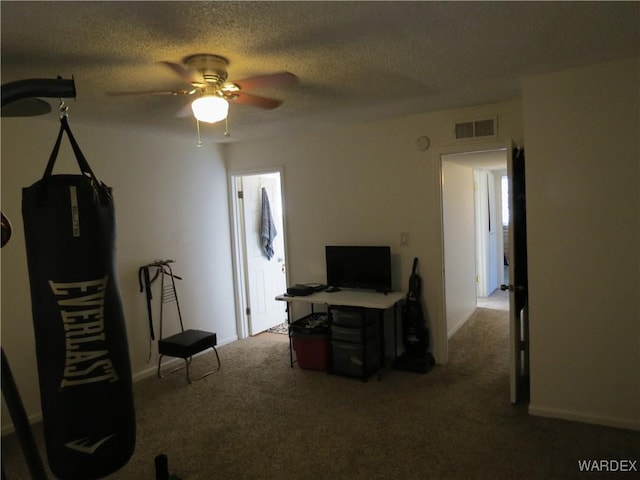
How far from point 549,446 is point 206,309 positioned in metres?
3.43

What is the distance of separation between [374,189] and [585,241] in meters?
1.89

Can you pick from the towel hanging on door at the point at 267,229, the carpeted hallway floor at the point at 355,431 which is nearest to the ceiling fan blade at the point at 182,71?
the carpeted hallway floor at the point at 355,431

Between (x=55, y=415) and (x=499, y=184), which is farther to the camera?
(x=499, y=184)

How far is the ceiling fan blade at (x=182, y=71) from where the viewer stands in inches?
79.3

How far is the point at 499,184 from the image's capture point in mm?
6961

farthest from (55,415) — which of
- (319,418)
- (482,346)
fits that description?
(482,346)

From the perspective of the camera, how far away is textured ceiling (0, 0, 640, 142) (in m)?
1.77

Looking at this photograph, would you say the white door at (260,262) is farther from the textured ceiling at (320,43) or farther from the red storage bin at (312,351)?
the textured ceiling at (320,43)

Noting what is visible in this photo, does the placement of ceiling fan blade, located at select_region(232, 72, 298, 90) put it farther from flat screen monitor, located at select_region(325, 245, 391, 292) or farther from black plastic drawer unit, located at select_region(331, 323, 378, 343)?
black plastic drawer unit, located at select_region(331, 323, 378, 343)

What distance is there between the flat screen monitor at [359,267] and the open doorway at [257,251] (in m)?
0.89

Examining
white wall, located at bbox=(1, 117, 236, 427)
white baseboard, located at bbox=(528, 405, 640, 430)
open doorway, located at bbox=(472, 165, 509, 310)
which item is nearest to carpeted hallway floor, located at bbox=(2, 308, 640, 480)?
white baseboard, located at bbox=(528, 405, 640, 430)

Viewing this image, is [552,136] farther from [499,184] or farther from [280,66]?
[499,184]

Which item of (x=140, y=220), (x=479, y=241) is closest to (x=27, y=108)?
(x=140, y=220)

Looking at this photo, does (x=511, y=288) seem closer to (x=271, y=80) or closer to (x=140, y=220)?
(x=271, y=80)
